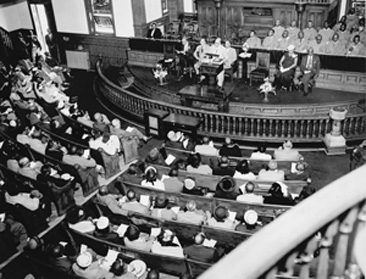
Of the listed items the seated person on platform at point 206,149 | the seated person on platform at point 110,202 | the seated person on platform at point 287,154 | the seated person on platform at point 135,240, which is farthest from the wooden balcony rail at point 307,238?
the seated person on platform at point 206,149

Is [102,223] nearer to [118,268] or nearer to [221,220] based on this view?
[118,268]

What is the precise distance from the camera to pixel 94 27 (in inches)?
734

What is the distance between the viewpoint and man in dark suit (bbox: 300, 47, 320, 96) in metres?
12.9

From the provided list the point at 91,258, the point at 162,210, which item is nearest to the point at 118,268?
the point at 91,258

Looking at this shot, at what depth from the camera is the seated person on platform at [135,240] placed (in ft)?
23.8

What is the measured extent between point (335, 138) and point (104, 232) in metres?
6.25

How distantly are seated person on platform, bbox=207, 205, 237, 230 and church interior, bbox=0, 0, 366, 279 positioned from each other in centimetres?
2

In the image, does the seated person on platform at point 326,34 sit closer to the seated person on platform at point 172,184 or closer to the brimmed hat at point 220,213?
the seated person on platform at point 172,184

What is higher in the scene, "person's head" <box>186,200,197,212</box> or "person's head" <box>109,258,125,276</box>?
"person's head" <box>186,200,197,212</box>

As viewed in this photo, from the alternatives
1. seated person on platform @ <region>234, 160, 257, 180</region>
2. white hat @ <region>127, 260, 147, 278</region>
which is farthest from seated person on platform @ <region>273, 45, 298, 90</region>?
white hat @ <region>127, 260, 147, 278</region>

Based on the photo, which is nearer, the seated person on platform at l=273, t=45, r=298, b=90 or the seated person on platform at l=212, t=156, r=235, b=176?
the seated person on platform at l=212, t=156, r=235, b=176

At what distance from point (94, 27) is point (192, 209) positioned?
12.9m

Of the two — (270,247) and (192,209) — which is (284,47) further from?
(270,247)

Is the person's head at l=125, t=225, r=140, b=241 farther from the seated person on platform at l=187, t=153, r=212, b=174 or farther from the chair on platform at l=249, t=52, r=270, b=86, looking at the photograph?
the chair on platform at l=249, t=52, r=270, b=86
